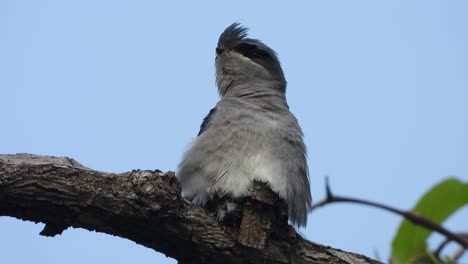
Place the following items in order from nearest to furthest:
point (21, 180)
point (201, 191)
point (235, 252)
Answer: point (21, 180) → point (235, 252) → point (201, 191)

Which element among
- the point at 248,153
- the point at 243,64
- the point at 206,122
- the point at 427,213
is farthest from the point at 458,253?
the point at 243,64

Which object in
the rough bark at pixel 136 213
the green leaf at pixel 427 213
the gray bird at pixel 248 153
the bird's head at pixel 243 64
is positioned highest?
the bird's head at pixel 243 64

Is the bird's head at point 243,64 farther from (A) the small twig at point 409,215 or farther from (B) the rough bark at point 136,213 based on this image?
(A) the small twig at point 409,215

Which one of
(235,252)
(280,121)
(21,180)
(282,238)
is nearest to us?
(21,180)

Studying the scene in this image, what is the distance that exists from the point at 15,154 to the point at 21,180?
437 mm

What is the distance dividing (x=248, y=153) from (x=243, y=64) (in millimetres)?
2789

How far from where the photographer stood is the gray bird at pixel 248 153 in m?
6.14

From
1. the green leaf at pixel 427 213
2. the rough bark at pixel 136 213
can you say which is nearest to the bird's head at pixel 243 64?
the rough bark at pixel 136 213

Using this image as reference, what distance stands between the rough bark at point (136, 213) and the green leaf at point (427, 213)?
3.60 metres

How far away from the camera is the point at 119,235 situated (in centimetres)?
495

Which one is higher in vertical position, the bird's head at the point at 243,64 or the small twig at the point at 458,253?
the bird's head at the point at 243,64

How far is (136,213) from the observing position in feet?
15.7

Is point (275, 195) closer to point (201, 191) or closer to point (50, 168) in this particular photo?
point (201, 191)

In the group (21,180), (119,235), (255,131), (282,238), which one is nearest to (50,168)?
(21,180)
